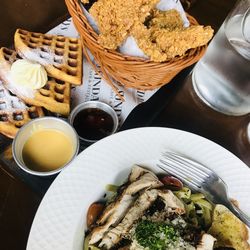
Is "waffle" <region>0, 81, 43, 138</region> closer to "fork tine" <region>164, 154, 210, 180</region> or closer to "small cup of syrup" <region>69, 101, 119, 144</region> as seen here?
"small cup of syrup" <region>69, 101, 119, 144</region>

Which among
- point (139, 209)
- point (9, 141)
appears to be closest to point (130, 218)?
point (139, 209)

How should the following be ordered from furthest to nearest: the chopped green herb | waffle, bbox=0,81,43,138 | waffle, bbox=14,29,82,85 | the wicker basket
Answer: waffle, bbox=14,29,82,85 → waffle, bbox=0,81,43,138 → the wicker basket → the chopped green herb

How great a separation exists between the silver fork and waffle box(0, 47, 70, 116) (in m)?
0.41

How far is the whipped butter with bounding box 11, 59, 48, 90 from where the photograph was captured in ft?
4.94

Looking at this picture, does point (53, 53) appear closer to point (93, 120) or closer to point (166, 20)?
point (93, 120)

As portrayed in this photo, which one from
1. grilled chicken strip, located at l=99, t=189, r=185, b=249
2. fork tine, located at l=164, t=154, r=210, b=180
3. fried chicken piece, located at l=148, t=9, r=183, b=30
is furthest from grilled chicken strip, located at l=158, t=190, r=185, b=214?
fried chicken piece, located at l=148, t=9, r=183, b=30

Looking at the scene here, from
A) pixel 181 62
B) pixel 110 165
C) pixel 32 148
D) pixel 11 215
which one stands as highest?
pixel 181 62

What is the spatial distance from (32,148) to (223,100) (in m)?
0.71

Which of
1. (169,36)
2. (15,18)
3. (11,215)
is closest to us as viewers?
(169,36)

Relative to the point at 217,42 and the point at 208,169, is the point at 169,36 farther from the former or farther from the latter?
the point at 208,169

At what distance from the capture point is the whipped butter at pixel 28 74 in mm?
1507

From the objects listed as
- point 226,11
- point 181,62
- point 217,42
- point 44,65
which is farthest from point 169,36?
point 226,11

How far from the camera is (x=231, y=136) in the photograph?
5.10 ft

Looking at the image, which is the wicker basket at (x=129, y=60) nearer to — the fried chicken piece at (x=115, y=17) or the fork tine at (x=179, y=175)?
the fried chicken piece at (x=115, y=17)
